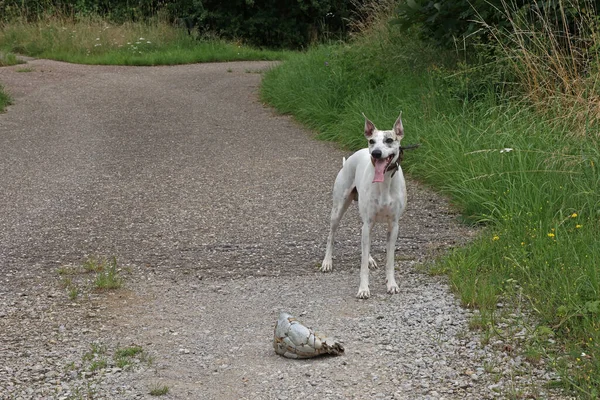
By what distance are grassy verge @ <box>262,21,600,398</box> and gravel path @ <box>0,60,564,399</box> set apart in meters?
0.27

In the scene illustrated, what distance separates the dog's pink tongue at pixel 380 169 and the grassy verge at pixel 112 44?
51.9 feet

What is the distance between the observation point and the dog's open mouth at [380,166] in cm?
546

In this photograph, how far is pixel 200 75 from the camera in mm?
18812

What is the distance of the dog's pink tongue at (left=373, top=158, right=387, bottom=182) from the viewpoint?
5.46 meters

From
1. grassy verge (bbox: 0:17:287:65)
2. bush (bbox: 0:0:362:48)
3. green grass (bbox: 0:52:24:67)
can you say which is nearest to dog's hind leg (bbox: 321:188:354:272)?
grassy verge (bbox: 0:17:287:65)

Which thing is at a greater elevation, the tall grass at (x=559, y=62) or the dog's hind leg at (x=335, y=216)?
the tall grass at (x=559, y=62)

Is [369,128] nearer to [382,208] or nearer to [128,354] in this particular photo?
[382,208]

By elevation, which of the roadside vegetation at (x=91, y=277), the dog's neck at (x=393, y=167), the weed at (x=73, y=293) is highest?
the dog's neck at (x=393, y=167)

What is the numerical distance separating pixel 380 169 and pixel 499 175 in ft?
7.46

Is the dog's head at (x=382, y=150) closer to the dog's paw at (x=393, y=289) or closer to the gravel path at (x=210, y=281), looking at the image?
the dog's paw at (x=393, y=289)

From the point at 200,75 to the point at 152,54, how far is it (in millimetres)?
2705

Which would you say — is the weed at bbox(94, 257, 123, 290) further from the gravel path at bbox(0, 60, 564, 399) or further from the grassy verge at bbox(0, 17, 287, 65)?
the grassy verge at bbox(0, 17, 287, 65)

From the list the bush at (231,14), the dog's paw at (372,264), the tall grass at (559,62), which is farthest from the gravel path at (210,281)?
the bush at (231,14)

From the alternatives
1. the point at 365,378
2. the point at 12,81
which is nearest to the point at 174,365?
the point at 365,378
